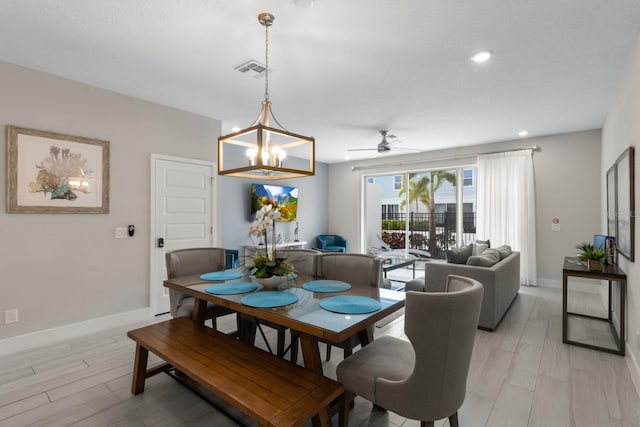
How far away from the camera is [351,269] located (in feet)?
8.41

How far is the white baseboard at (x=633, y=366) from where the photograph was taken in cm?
230

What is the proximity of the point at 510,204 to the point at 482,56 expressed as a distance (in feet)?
12.3

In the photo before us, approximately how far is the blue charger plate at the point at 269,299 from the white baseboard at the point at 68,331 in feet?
8.02

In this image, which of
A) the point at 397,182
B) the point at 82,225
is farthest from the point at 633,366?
the point at 397,182

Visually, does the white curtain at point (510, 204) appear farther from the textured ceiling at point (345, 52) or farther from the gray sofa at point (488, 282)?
the gray sofa at point (488, 282)

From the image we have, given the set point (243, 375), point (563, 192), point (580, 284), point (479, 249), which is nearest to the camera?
point (243, 375)

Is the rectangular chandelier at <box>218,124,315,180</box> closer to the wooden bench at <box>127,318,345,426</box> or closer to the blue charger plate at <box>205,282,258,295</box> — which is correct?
the blue charger plate at <box>205,282,258,295</box>

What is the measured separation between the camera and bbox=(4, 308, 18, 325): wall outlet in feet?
9.40

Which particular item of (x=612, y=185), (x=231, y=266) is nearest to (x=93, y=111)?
(x=231, y=266)

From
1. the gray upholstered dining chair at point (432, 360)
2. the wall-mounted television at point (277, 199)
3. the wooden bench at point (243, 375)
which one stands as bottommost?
the wooden bench at point (243, 375)

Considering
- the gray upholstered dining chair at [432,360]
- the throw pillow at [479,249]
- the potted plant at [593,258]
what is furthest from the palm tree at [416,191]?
the gray upholstered dining chair at [432,360]

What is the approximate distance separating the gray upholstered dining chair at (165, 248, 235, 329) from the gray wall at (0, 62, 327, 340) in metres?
1.16

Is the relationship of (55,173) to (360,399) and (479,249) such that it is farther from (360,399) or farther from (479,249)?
(479,249)

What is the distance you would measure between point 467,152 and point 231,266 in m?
4.92
